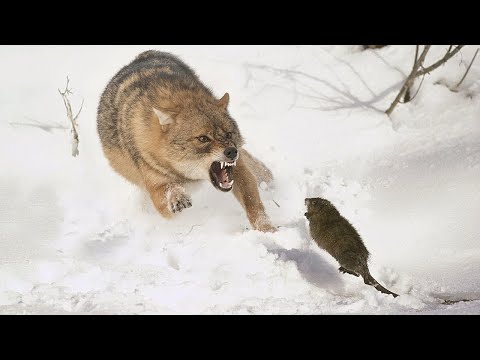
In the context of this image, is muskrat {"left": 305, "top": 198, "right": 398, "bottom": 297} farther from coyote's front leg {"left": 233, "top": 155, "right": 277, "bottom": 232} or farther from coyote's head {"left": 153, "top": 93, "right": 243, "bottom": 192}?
coyote's head {"left": 153, "top": 93, "right": 243, "bottom": 192}

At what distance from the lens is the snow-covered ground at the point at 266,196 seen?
16.8ft

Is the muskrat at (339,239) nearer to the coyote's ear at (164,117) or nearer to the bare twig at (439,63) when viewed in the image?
the coyote's ear at (164,117)

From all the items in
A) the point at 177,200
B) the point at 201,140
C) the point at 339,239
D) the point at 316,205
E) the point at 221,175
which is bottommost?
the point at 339,239

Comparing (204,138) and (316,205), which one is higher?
(204,138)

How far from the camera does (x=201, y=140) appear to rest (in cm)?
625

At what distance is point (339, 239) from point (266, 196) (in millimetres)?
2245

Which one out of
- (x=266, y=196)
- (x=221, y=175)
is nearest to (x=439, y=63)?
(x=266, y=196)

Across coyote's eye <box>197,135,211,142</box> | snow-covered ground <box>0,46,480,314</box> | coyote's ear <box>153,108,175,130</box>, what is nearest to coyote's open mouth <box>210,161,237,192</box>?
coyote's eye <box>197,135,211,142</box>

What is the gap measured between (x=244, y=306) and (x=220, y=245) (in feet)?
4.73

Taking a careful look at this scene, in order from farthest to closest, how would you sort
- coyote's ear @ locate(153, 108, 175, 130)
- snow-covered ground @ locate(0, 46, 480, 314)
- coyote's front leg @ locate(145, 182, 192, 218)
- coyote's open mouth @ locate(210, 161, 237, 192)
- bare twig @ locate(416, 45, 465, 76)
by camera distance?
bare twig @ locate(416, 45, 465, 76) → coyote's front leg @ locate(145, 182, 192, 218) → coyote's open mouth @ locate(210, 161, 237, 192) → coyote's ear @ locate(153, 108, 175, 130) → snow-covered ground @ locate(0, 46, 480, 314)

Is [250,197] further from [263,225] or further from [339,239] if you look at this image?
[339,239]

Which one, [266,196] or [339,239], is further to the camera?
[266,196]

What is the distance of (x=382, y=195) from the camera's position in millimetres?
7074

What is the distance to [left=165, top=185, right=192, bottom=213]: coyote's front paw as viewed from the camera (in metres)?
6.55
